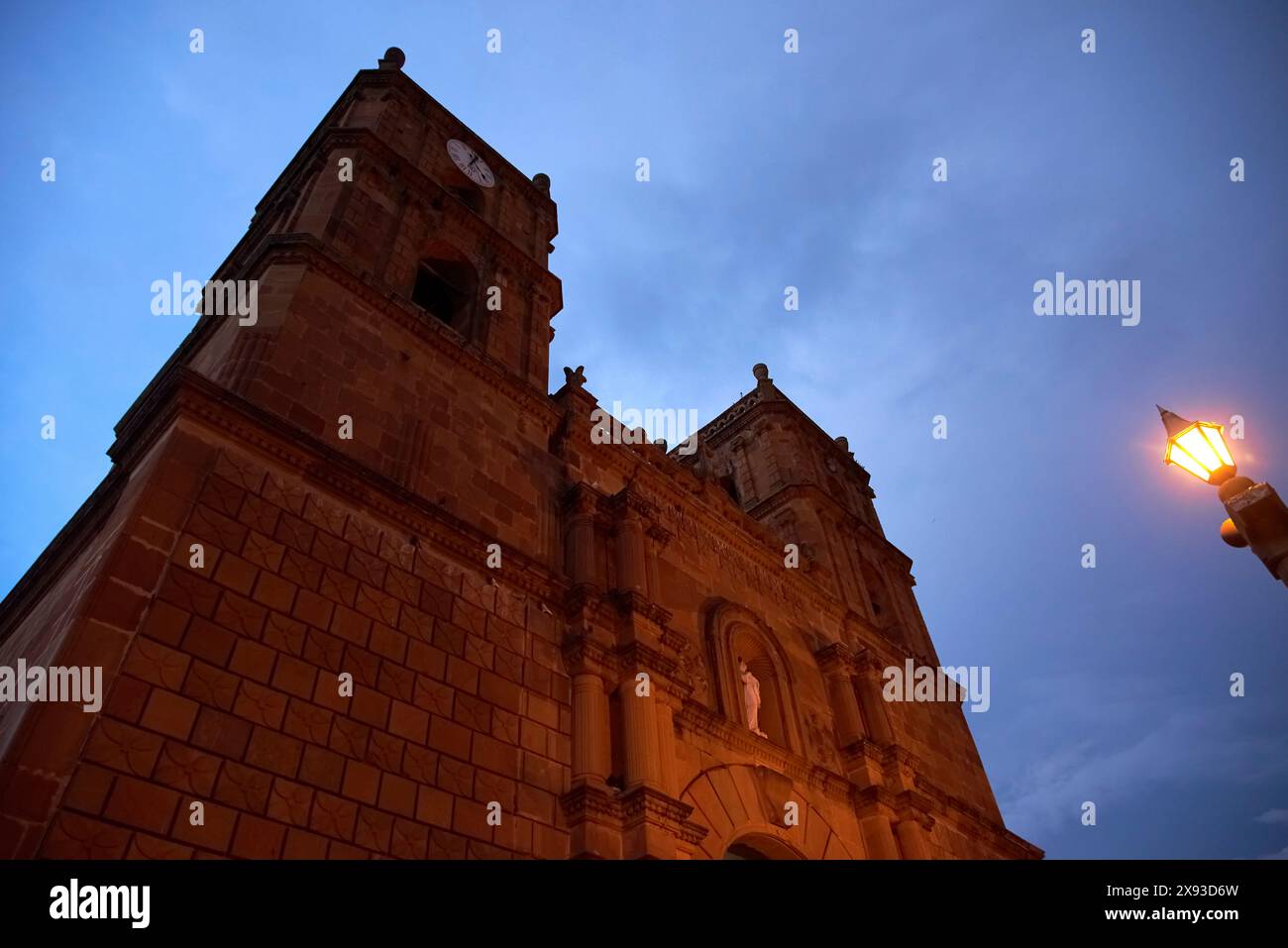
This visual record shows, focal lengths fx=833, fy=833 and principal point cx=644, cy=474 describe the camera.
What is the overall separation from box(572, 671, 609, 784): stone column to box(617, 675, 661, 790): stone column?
24 centimetres

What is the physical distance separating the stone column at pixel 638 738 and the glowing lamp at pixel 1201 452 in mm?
6221

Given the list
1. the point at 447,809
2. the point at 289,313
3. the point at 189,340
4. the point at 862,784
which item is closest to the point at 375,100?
the point at 189,340

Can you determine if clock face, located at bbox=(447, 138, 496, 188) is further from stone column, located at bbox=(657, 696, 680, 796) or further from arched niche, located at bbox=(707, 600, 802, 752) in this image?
stone column, located at bbox=(657, 696, 680, 796)

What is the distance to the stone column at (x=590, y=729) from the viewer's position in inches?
375

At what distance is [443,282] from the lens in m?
15.8

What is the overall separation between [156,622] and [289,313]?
5.13 meters

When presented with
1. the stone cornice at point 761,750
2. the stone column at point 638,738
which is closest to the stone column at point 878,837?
the stone cornice at point 761,750

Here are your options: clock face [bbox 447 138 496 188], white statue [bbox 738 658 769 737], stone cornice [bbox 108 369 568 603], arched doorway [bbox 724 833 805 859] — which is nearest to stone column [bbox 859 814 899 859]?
arched doorway [bbox 724 833 805 859]

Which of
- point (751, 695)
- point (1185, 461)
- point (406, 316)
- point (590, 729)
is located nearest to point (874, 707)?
point (751, 695)

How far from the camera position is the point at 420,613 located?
917 cm

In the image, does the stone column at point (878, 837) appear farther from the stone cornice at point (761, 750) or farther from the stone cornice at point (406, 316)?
the stone cornice at point (406, 316)

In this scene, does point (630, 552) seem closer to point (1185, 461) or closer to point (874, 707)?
point (874, 707)

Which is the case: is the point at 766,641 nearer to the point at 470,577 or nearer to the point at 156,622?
the point at 470,577

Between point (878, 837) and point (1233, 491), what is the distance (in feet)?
29.5
